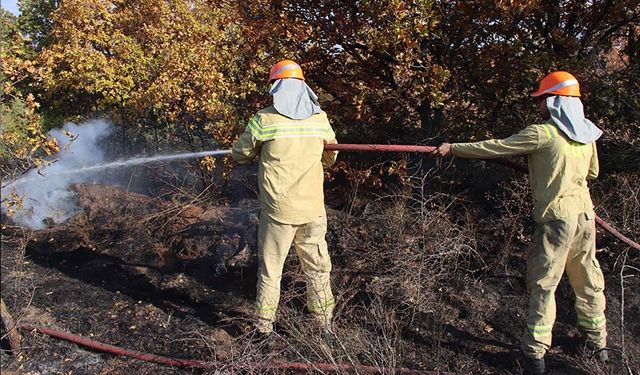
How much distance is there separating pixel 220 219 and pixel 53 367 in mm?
2454

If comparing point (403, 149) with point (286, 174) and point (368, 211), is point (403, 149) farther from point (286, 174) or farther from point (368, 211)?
point (368, 211)

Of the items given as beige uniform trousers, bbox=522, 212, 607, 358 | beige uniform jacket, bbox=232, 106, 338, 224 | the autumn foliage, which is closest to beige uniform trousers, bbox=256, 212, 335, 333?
beige uniform jacket, bbox=232, 106, 338, 224

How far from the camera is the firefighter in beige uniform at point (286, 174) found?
148 inches

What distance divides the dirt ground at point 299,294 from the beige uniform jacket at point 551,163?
A: 793 millimetres

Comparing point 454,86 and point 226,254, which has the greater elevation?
point 454,86

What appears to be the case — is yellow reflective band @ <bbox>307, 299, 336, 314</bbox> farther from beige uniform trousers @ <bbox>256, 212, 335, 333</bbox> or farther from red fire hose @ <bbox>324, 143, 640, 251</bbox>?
red fire hose @ <bbox>324, 143, 640, 251</bbox>

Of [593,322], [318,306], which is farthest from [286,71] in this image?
[593,322]

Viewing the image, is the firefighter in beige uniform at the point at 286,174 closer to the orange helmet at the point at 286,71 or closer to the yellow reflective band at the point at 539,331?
the orange helmet at the point at 286,71

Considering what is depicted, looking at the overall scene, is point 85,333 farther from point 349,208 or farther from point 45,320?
point 349,208

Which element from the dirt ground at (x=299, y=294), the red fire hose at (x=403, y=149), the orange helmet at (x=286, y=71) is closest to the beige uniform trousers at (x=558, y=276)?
the dirt ground at (x=299, y=294)

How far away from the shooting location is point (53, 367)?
3748mm

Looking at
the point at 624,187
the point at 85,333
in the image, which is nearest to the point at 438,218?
the point at 624,187

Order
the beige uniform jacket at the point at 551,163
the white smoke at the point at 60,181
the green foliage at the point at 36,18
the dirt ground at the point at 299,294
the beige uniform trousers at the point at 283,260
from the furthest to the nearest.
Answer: the green foliage at the point at 36,18, the white smoke at the point at 60,181, the beige uniform trousers at the point at 283,260, the dirt ground at the point at 299,294, the beige uniform jacket at the point at 551,163

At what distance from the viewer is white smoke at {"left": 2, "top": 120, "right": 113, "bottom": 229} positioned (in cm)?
684
